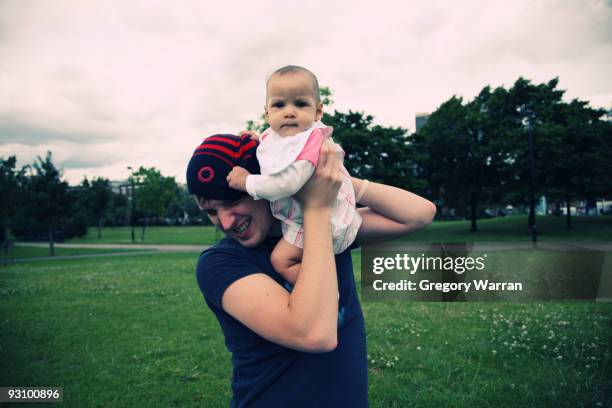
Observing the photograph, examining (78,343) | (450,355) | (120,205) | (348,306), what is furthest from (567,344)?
(120,205)

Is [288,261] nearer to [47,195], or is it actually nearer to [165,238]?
[47,195]

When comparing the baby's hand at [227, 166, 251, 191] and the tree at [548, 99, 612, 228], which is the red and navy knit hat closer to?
the baby's hand at [227, 166, 251, 191]

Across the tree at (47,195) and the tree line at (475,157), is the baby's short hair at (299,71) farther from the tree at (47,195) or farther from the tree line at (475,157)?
the tree at (47,195)

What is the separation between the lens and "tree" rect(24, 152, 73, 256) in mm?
27234

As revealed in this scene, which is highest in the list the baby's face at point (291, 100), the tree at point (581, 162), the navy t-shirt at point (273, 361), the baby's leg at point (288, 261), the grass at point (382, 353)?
the tree at point (581, 162)

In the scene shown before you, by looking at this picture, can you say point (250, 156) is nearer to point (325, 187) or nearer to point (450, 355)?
point (325, 187)

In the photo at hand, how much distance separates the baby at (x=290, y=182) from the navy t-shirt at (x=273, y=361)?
0.15 meters

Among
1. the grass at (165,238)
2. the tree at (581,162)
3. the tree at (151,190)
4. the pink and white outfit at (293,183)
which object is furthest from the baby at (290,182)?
the tree at (151,190)

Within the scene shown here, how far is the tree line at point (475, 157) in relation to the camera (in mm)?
27906

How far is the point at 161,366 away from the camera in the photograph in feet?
19.7

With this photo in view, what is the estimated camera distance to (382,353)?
6.26m

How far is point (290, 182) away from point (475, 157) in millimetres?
37339

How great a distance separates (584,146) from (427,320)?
105 ft

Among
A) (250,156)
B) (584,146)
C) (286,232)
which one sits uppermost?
(584,146)
